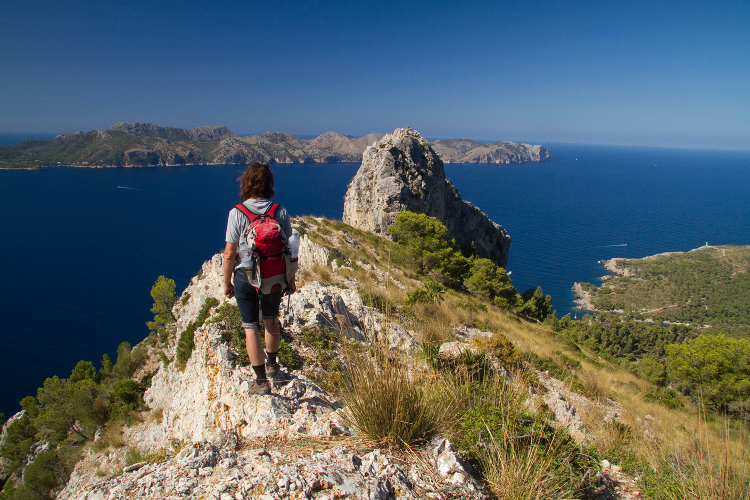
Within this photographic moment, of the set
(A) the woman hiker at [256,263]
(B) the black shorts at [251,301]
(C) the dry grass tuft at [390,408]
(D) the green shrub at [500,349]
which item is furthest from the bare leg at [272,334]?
(D) the green shrub at [500,349]

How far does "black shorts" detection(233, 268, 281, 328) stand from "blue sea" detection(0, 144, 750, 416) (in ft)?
91.4

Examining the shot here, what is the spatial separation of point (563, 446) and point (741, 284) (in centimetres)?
10315

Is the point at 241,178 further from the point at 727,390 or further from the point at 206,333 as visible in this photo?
the point at 727,390

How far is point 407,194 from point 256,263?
3409cm

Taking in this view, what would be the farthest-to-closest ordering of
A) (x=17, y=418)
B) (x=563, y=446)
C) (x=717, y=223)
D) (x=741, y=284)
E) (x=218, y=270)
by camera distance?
(x=717, y=223) → (x=741, y=284) → (x=17, y=418) → (x=218, y=270) → (x=563, y=446)

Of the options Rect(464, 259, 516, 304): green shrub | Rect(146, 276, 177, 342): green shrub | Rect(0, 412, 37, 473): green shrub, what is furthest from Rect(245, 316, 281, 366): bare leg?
Rect(146, 276, 177, 342): green shrub

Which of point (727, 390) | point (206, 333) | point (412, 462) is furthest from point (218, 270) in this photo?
point (727, 390)

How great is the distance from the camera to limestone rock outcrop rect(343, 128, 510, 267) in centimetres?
3634

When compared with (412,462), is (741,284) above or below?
below

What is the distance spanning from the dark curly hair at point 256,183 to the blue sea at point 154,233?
27.9 meters

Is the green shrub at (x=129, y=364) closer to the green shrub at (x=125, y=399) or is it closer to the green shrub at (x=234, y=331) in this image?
the green shrub at (x=125, y=399)

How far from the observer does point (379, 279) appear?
42.5 feet

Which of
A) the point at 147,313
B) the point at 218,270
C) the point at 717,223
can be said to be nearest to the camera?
the point at 218,270

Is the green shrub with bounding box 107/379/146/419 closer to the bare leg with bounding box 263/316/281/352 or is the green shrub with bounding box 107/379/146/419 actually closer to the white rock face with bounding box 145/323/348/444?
the white rock face with bounding box 145/323/348/444
